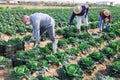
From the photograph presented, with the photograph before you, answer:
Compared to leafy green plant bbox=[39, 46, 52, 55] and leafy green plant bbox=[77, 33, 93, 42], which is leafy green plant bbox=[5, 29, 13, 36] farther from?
leafy green plant bbox=[39, 46, 52, 55]

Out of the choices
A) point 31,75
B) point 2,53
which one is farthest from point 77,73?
point 2,53

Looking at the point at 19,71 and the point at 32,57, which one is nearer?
the point at 19,71

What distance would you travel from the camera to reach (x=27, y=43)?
→ 9531 millimetres

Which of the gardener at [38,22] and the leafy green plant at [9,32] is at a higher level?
the gardener at [38,22]

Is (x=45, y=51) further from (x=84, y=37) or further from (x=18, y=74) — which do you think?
(x=84, y=37)

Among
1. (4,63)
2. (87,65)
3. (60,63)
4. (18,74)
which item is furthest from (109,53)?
(18,74)

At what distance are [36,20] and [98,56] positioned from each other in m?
2.01

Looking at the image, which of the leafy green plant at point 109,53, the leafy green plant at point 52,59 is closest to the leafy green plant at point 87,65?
the leafy green plant at point 52,59

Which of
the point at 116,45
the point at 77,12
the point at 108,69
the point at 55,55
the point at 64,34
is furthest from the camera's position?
the point at 64,34

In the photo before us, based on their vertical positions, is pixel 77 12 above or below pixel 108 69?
above

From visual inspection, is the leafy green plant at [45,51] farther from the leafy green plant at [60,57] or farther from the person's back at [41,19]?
the person's back at [41,19]

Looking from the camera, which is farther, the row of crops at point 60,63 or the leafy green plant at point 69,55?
the leafy green plant at point 69,55

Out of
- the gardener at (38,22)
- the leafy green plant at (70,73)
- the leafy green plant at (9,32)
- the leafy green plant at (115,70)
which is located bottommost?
the leafy green plant at (9,32)

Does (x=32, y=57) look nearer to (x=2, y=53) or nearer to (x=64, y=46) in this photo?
(x=2, y=53)
